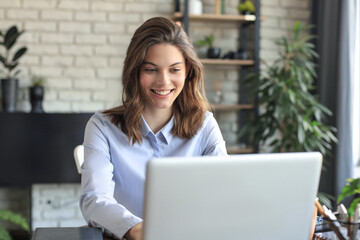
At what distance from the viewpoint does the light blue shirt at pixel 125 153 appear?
4.81ft

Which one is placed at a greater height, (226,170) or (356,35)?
(356,35)

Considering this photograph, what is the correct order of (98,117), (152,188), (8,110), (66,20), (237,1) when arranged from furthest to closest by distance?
(237,1)
(66,20)
(8,110)
(98,117)
(152,188)

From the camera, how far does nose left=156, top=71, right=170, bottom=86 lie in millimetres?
1575

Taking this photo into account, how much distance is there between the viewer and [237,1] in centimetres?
399

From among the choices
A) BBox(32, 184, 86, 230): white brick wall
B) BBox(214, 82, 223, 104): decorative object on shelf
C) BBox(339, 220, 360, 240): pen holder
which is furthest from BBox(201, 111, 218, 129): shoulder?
BBox(32, 184, 86, 230): white brick wall

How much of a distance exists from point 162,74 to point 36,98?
212 centimetres

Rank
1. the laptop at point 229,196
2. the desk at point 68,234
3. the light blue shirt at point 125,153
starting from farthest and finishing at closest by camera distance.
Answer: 1. the light blue shirt at point 125,153
2. the desk at point 68,234
3. the laptop at point 229,196

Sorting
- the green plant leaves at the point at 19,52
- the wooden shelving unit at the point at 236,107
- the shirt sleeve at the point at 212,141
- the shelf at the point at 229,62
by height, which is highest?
the green plant leaves at the point at 19,52

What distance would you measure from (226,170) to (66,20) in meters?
3.07

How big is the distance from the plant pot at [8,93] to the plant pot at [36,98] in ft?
0.41

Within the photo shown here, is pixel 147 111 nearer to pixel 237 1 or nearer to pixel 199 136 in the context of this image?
pixel 199 136

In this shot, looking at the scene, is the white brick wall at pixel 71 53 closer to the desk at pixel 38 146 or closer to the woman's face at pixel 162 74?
the desk at pixel 38 146

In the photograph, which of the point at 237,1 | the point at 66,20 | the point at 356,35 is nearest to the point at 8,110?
the point at 66,20

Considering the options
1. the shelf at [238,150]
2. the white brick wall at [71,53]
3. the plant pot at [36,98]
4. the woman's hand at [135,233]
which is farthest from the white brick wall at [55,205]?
the woman's hand at [135,233]
